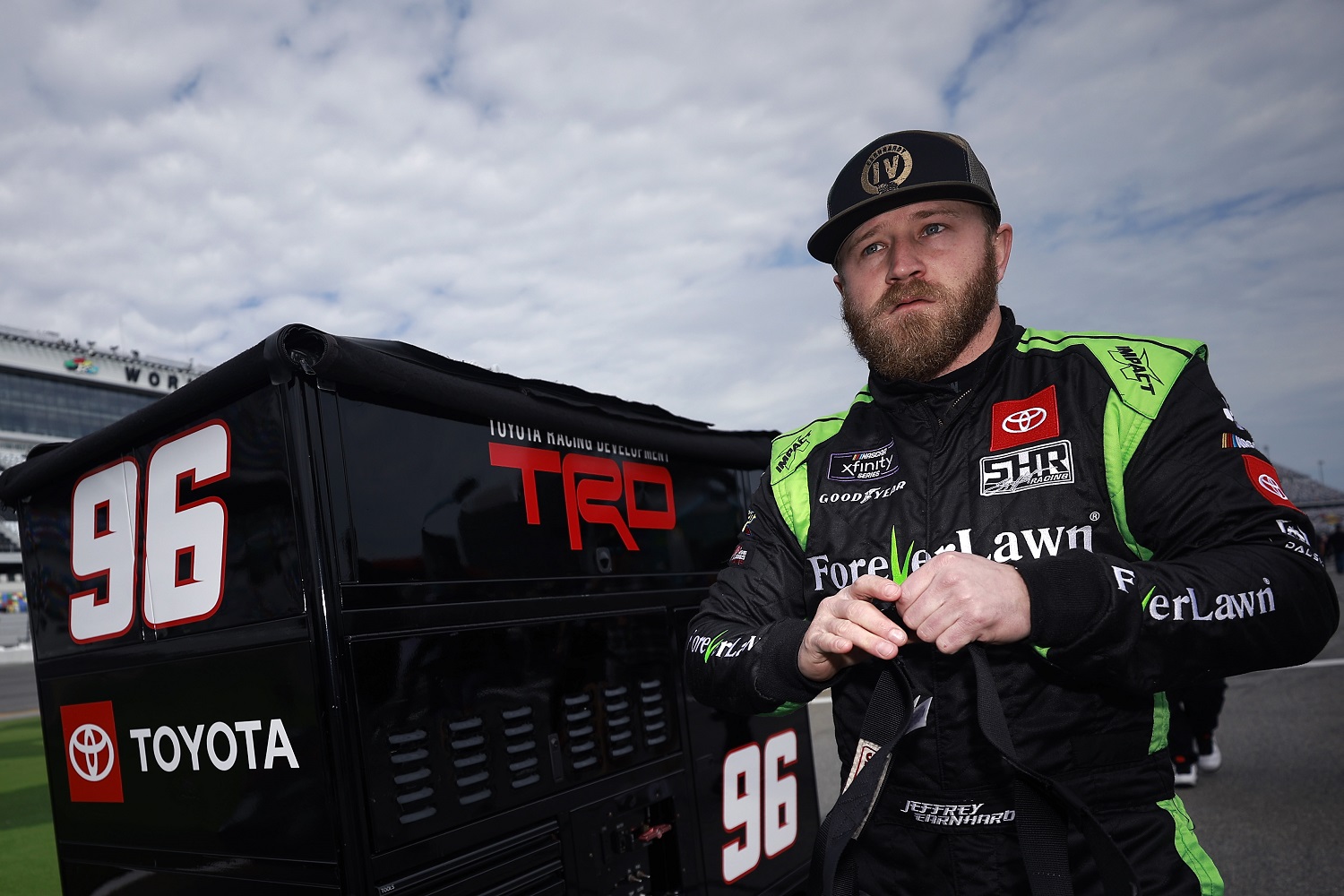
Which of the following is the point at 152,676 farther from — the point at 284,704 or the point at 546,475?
the point at 546,475

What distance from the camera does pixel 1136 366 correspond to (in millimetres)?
1632

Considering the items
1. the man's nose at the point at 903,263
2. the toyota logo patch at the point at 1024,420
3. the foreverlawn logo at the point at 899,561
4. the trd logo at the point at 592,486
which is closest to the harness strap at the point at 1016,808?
the foreverlawn logo at the point at 899,561

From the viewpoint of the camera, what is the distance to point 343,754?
67.9 inches

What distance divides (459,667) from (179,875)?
806 mm

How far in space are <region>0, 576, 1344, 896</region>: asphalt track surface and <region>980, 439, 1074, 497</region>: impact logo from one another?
3232 mm

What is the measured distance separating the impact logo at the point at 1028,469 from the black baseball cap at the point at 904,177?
580 mm

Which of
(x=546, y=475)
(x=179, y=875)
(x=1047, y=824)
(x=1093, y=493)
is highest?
(x=546, y=475)

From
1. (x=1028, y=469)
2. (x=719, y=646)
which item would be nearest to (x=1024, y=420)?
(x=1028, y=469)

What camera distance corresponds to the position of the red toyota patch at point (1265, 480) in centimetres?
146

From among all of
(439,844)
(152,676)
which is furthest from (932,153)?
(152,676)

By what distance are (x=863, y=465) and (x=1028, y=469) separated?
343 millimetres

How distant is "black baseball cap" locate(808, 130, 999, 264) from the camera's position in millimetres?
1874

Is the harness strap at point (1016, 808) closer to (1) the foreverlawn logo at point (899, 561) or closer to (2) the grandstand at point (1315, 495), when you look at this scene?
(1) the foreverlawn logo at point (899, 561)

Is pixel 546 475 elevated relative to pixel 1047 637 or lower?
elevated
